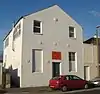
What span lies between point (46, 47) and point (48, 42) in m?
0.68

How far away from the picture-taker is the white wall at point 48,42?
96.7 ft

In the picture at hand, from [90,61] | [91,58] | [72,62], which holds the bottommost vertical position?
[72,62]

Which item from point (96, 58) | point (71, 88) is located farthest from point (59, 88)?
point (96, 58)

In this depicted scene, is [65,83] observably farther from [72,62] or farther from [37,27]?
[37,27]

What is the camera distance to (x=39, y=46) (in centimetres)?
3061

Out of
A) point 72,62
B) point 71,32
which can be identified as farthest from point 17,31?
point 72,62

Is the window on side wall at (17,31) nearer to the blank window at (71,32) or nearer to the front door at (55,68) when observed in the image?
the front door at (55,68)

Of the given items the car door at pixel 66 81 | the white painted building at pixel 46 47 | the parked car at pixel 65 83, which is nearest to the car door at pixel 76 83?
the parked car at pixel 65 83

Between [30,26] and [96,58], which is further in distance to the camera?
[96,58]

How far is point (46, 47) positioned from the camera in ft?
102

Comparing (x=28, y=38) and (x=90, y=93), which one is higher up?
(x=28, y=38)

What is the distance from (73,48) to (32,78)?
23.0 ft

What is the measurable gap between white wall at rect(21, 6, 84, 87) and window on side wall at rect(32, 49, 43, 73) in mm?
359

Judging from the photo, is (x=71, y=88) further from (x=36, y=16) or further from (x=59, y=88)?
(x=36, y=16)
